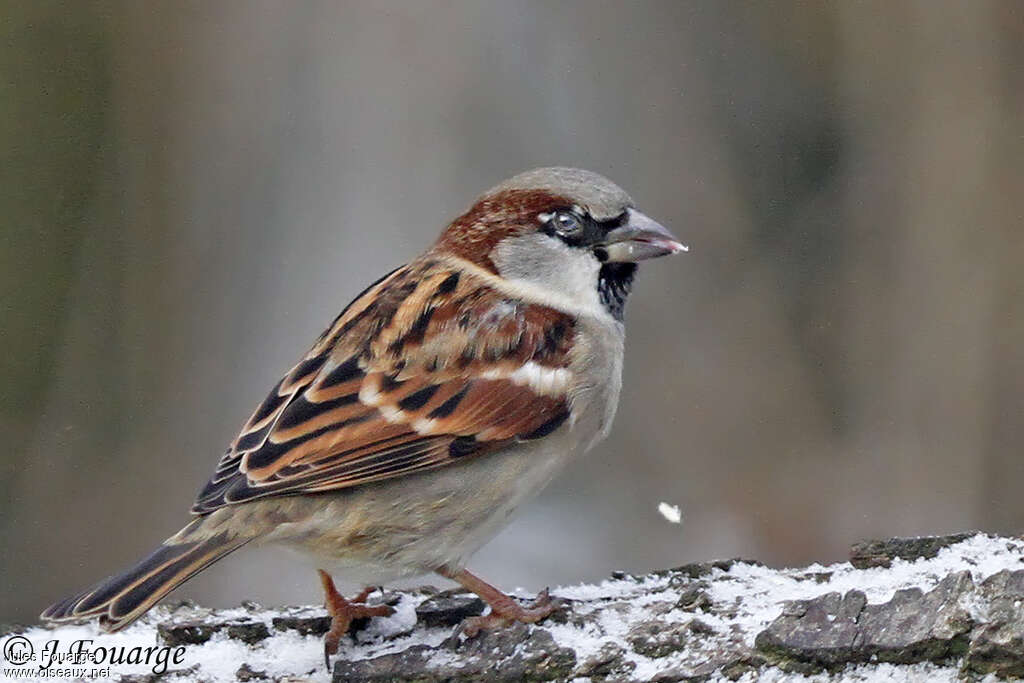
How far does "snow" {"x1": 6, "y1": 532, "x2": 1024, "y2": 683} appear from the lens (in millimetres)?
2977

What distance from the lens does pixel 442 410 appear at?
3623 mm

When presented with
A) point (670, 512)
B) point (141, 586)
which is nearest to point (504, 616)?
point (141, 586)

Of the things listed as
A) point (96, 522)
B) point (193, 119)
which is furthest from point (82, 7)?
point (96, 522)

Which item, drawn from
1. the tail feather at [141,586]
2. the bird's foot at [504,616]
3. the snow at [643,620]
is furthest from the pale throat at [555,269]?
the tail feather at [141,586]

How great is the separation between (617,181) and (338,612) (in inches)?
152

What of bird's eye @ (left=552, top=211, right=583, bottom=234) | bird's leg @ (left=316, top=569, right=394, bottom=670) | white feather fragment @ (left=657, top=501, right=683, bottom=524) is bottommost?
white feather fragment @ (left=657, top=501, right=683, bottom=524)

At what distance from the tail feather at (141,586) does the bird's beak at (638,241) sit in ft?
4.48

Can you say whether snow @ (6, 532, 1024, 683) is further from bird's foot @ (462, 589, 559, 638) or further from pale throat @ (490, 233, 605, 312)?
pale throat @ (490, 233, 605, 312)

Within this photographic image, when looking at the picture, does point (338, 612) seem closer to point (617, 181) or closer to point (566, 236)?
point (566, 236)

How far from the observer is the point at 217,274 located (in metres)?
7.17

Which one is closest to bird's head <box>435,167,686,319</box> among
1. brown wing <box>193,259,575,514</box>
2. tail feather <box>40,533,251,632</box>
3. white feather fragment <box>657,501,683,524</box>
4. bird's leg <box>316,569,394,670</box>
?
brown wing <box>193,259,575,514</box>

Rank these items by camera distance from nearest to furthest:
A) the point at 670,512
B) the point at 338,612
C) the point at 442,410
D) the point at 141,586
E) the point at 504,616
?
1. the point at 141,586
2. the point at 504,616
3. the point at 338,612
4. the point at 442,410
5. the point at 670,512

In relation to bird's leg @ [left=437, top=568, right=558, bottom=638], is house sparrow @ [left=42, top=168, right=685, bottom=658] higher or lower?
higher

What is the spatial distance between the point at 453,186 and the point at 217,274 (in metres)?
1.29
